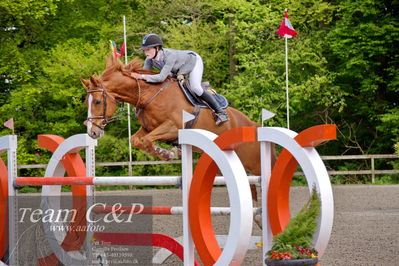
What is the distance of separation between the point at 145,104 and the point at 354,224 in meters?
3.96

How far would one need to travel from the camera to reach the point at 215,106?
6.24m

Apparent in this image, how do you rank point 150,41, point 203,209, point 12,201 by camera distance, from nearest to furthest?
1. point 203,209
2. point 12,201
3. point 150,41

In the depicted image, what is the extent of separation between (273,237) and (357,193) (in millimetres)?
10414

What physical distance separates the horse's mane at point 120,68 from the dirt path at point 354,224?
5.62ft

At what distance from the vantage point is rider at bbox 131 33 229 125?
5.80m

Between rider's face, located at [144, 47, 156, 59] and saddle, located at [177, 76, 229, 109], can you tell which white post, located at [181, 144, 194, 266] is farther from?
saddle, located at [177, 76, 229, 109]

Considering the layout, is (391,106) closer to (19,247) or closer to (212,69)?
(212,69)

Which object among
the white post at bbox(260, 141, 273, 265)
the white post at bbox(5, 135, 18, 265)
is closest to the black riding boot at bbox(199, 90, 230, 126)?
the white post at bbox(5, 135, 18, 265)

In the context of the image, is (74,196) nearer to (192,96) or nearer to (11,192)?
(11,192)

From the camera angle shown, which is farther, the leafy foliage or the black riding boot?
the black riding boot

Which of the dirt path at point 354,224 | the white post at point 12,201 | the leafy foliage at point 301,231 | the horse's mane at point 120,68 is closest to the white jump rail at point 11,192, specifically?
the white post at point 12,201

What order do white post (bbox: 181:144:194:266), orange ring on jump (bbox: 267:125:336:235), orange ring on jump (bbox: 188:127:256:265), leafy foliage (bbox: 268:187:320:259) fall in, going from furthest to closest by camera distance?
white post (bbox: 181:144:194:266), orange ring on jump (bbox: 188:127:256:265), orange ring on jump (bbox: 267:125:336:235), leafy foliage (bbox: 268:187:320:259)

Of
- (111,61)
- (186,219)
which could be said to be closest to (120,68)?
(111,61)

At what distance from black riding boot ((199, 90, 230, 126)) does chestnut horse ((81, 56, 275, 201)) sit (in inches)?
2.1
